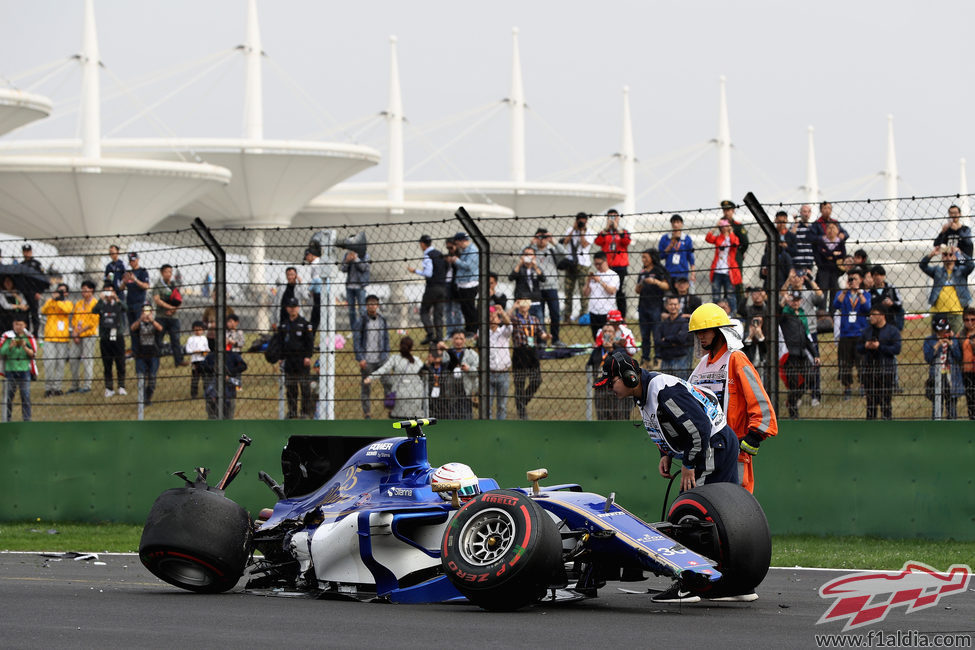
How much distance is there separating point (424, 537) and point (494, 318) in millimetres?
5578

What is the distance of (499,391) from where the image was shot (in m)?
14.3

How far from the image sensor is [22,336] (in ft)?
53.0

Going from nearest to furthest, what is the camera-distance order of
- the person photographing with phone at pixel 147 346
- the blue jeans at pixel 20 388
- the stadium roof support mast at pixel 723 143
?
1. the person photographing with phone at pixel 147 346
2. the blue jeans at pixel 20 388
3. the stadium roof support mast at pixel 723 143

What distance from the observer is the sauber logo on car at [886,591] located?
7863 millimetres

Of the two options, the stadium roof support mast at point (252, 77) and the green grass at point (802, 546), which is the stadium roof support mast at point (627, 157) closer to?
the stadium roof support mast at point (252, 77)

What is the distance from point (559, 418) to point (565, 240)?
175 cm

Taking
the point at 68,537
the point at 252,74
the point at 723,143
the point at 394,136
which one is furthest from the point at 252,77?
the point at 68,537

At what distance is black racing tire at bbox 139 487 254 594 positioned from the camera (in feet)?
30.3

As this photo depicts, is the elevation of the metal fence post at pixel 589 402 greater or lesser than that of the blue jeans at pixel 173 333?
lesser

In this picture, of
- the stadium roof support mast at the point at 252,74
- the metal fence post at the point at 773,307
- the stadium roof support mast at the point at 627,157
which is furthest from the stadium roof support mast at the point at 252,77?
the metal fence post at the point at 773,307

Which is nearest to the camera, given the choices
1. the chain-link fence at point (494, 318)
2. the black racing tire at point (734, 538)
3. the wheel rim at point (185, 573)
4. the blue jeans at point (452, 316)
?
the black racing tire at point (734, 538)

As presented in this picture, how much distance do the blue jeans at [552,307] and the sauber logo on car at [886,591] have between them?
14.4 ft

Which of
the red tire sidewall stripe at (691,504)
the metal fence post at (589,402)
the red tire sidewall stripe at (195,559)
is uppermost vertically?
the metal fence post at (589,402)

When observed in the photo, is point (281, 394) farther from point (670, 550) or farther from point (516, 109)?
point (516, 109)
